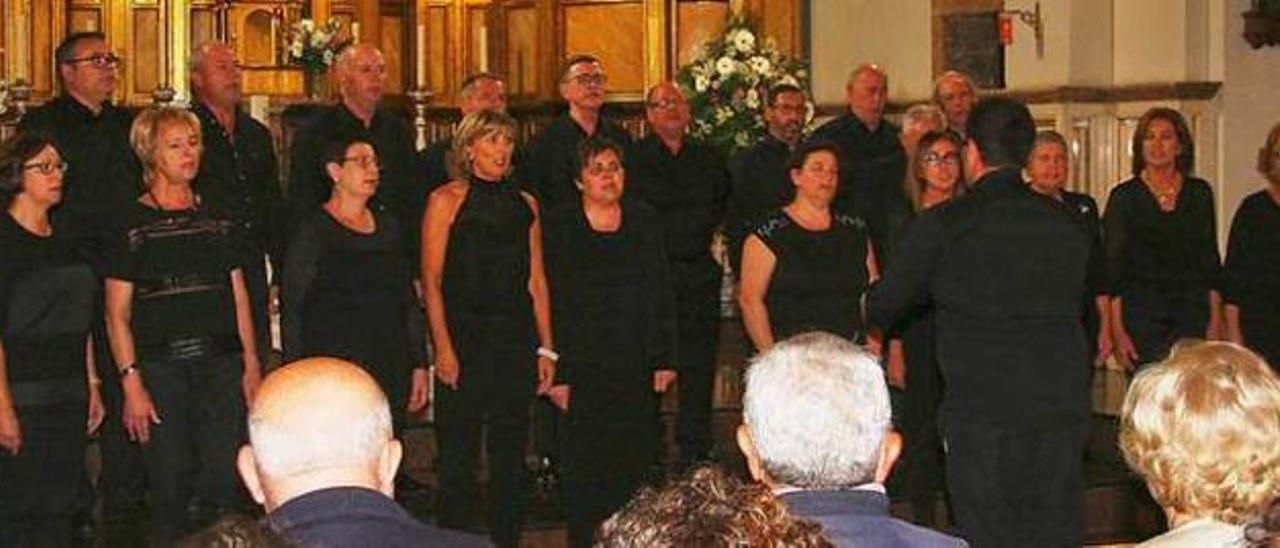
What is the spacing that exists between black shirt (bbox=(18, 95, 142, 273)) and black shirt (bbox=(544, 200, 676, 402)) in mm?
1398

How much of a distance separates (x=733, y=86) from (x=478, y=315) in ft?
15.2

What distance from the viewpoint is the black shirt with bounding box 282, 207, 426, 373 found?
7.82 metres

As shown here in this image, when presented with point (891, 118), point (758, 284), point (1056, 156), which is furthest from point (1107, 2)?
point (758, 284)

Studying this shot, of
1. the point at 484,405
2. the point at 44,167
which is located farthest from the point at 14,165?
the point at 484,405

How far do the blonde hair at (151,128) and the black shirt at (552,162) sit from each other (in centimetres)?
203

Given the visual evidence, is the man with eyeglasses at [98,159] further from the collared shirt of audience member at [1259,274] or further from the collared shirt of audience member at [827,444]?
the collared shirt of audience member at [827,444]

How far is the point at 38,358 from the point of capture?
23.4 feet

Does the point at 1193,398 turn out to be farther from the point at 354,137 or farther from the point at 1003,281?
the point at 354,137

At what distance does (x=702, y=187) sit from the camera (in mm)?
9750

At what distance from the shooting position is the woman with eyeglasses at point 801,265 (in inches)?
324

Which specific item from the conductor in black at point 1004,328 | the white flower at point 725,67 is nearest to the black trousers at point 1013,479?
the conductor in black at point 1004,328

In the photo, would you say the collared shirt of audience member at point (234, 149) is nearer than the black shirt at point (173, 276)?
No

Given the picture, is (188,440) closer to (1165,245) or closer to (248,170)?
(248,170)

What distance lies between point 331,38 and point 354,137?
11.7ft
